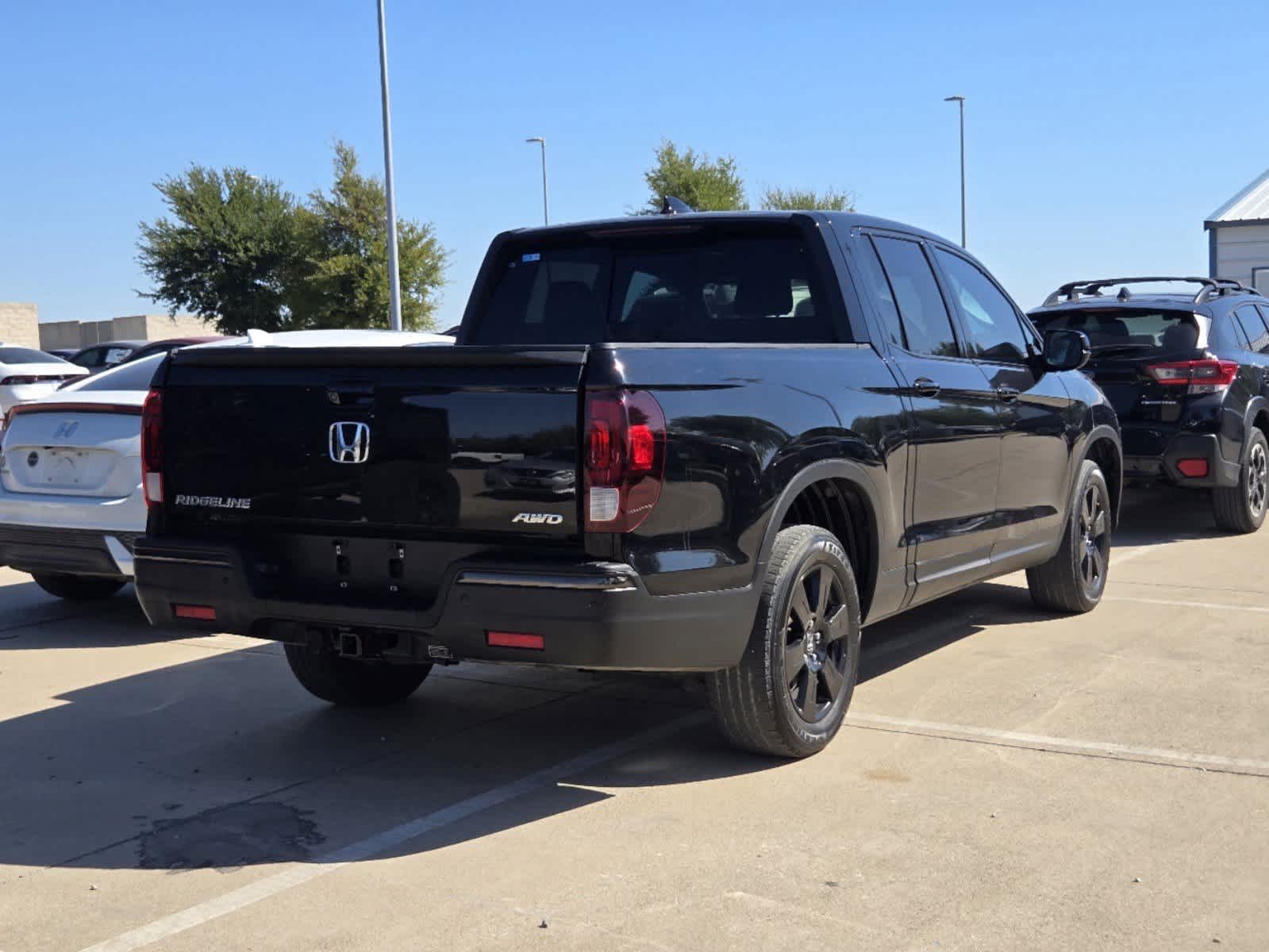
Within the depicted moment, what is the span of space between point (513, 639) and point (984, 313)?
136 inches

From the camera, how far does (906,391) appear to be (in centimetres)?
563

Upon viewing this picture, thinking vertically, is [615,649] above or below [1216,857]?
above

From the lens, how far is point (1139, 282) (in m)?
12.1

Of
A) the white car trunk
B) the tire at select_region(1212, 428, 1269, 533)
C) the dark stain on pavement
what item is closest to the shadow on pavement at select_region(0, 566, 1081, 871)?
the dark stain on pavement

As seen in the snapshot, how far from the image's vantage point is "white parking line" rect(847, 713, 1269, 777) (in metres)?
4.89

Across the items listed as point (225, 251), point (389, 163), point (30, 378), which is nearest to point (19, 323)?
point (225, 251)

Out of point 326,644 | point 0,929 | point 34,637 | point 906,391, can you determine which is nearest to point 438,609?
point 326,644

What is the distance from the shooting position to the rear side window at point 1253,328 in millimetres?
11227

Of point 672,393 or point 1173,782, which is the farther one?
point 1173,782

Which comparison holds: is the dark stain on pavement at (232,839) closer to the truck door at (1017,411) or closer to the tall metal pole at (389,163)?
the truck door at (1017,411)

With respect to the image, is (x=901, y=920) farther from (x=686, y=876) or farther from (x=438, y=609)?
(x=438, y=609)

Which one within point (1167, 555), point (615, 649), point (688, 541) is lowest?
point (1167, 555)

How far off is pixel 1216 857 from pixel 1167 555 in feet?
20.4

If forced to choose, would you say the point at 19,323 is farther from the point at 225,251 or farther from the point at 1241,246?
the point at 1241,246
